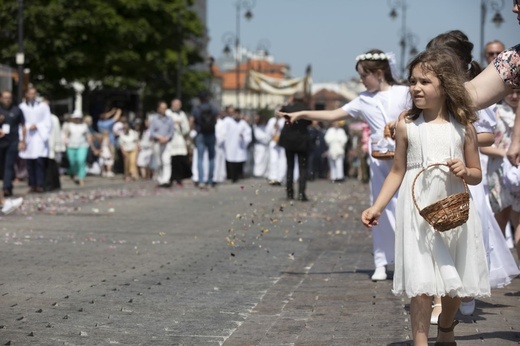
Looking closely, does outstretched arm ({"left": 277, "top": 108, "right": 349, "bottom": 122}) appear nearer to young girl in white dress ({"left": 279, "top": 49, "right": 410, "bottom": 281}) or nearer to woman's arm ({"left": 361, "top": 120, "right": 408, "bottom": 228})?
young girl in white dress ({"left": 279, "top": 49, "right": 410, "bottom": 281})

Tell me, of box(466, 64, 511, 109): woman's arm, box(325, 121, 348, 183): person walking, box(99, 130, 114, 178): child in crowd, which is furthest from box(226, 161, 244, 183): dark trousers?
box(466, 64, 511, 109): woman's arm

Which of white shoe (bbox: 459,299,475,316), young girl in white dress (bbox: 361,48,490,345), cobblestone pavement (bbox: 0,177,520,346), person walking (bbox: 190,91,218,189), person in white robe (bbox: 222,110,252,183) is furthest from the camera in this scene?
person in white robe (bbox: 222,110,252,183)

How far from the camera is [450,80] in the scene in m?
6.31

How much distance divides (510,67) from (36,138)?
60.3ft

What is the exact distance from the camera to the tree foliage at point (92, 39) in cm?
4956

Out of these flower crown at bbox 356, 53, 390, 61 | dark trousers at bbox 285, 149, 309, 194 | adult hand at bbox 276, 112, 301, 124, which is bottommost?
dark trousers at bbox 285, 149, 309, 194

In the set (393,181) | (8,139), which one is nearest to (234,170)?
(8,139)

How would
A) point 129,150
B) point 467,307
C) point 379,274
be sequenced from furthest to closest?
point 129,150 → point 379,274 → point 467,307

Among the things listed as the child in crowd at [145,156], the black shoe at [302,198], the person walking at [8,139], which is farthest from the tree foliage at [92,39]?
the black shoe at [302,198]

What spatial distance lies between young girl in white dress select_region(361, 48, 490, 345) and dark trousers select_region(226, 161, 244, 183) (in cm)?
2773

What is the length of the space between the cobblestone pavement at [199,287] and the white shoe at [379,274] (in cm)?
7

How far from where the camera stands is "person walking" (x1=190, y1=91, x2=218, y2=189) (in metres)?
27.6

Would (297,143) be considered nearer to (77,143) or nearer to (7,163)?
(7,163)

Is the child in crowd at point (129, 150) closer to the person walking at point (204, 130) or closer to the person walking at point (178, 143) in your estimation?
the person walking at point (178, 143)
